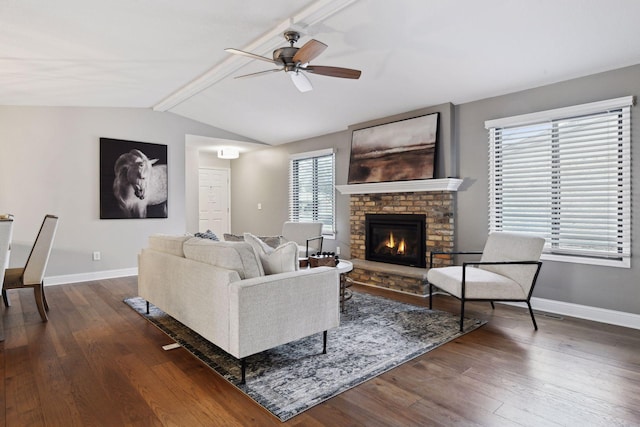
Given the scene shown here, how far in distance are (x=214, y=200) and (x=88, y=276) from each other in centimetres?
369

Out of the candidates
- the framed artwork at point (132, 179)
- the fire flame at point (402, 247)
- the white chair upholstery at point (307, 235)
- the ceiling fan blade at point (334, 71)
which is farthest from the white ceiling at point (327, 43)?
the white chair upholstery at point (307, 235)

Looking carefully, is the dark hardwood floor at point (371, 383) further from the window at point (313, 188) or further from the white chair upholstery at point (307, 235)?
the window at point (313, 188)

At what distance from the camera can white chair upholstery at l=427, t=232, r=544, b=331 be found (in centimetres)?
A: 327

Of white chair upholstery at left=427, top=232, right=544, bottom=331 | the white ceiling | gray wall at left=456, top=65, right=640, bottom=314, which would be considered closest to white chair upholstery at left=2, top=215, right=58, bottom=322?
the white ceiling

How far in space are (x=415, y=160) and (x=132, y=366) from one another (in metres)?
3.96

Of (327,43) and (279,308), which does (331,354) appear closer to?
(279,308)

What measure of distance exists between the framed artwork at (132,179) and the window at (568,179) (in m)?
5.11

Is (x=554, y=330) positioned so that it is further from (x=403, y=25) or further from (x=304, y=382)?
(x=403, y=25)

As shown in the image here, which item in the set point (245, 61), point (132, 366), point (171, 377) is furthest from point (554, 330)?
point (245, 61)

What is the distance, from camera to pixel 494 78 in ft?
12.6

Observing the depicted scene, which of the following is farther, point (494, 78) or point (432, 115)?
point (432, 115)

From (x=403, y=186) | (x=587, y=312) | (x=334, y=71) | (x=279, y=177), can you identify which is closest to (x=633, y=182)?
(x=587, y=312)

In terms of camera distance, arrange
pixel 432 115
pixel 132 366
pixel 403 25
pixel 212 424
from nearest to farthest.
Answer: pixel 212 424 → pixel 132 366 → pixel 403 25 → pixel 432 115

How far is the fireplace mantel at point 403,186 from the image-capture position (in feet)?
14.7
